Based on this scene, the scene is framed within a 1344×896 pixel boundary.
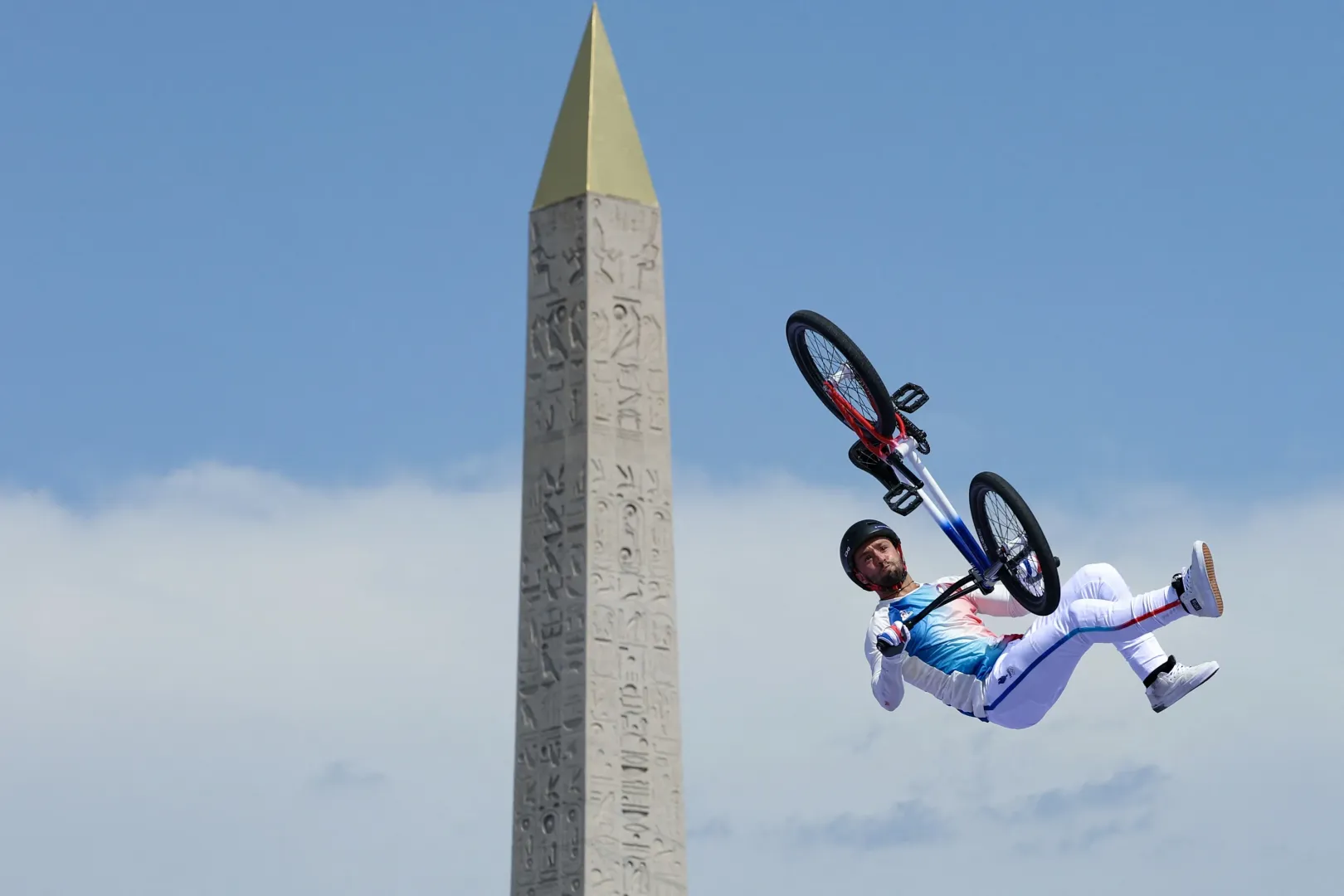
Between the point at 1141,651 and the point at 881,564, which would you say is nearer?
the point at 1141,651

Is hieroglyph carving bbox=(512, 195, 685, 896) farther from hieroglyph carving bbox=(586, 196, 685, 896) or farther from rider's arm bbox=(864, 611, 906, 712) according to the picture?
rider's arm bbox=(864, 611, 906, 712)

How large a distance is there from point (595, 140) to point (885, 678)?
5.51 metres

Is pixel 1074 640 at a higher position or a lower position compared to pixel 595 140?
lower

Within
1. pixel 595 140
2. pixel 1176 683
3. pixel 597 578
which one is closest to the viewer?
pixel 597 578

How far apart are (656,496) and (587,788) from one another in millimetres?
1952

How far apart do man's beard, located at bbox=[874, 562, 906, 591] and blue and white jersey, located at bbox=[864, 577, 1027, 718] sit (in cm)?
11

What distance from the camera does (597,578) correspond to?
64.7 feet

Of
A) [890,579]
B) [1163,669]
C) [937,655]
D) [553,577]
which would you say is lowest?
[553,577]

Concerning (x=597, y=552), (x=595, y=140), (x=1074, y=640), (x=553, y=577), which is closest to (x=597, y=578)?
(x=597, y=552)

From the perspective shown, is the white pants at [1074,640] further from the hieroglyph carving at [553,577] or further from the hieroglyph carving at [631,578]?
the hieroglyph carving at [553,577]

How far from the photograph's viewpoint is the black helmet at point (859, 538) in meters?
24.7

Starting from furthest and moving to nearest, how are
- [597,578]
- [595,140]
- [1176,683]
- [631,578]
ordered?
[1176,683] < [595,140] < [631,578] < [597,578]

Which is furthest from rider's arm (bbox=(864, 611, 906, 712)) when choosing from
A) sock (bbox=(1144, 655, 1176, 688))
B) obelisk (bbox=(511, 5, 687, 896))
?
obelisk (bbox=(511, 5, 687, 896))

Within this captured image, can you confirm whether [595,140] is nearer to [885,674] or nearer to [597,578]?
[597,578]
